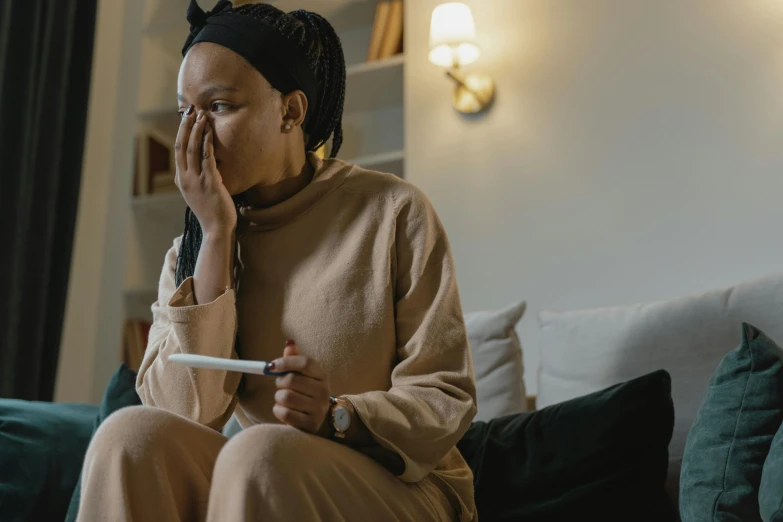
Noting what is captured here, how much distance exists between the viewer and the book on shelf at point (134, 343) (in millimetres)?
2941

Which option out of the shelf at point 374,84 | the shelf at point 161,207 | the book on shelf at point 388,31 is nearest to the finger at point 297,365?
the shelf at point 374,84

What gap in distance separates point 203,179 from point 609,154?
4.25 ft

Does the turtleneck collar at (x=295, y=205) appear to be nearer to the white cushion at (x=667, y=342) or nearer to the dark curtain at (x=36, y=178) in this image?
the white cushion at (x=667, y=342)

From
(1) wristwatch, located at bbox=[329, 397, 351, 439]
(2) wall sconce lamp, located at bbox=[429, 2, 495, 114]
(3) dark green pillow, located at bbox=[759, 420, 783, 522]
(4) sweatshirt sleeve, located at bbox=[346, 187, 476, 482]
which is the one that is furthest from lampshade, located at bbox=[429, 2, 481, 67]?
(1) wristwatch, located at bbox=[329, 397, 351, 439]

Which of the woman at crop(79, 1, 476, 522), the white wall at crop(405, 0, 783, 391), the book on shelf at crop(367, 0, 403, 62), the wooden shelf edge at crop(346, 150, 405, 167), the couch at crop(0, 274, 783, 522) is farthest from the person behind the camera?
the book on shelf at crop(367, 0, 403, 62)

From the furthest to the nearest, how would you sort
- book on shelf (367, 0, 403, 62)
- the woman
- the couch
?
book on shelf (367, 0, 403, 62)
the couch
the woman

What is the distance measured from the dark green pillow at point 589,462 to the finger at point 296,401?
603mm

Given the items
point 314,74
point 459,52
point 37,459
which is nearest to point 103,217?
point 459,52

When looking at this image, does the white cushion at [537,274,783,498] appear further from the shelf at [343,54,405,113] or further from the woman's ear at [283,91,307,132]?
the shelf at [343,54,405,113]

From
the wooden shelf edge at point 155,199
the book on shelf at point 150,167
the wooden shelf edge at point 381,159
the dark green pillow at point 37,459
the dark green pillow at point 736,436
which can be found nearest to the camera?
the dark green pillow at point 736,436

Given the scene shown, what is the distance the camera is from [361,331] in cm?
118

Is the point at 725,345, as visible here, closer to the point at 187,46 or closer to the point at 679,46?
the point at 679,46

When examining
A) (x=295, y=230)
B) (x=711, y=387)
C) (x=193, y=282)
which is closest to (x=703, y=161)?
(x=711, y=387)

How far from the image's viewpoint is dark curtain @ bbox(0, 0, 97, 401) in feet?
8.68
